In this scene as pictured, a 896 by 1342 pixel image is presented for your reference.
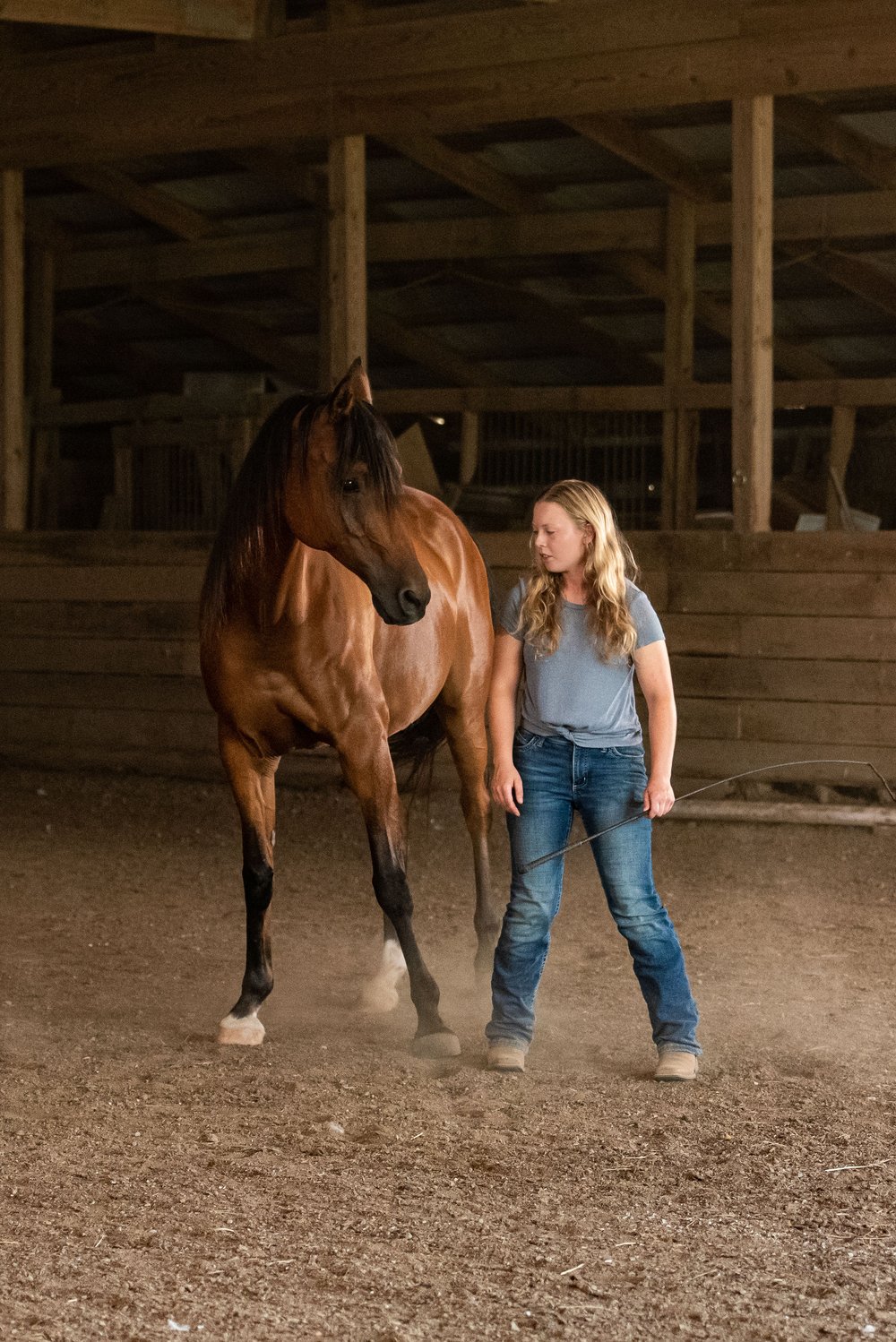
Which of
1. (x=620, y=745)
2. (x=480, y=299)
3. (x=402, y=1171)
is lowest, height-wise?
(x=402, y=1171)

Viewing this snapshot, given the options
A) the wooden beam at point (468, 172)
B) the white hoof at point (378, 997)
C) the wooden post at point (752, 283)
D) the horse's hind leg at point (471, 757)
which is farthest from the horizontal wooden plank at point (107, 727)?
the white hoof at point (378, 997)

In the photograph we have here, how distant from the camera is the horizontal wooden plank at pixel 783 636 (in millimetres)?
7312

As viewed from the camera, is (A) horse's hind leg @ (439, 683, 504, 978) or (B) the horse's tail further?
(B) the horse's tail

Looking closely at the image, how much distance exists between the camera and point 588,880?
6383 millimetres

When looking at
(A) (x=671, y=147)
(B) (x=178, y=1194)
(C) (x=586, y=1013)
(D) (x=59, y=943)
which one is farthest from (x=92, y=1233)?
(A) (x=671, y=147)

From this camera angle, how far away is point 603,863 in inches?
145

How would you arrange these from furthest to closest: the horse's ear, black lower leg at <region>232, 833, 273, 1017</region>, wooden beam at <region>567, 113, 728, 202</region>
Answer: wooden beam at <region>567, 113, 728, 202</region> → black lower leg at <region>232, 833, 273, 1017</region> → the horse's ear

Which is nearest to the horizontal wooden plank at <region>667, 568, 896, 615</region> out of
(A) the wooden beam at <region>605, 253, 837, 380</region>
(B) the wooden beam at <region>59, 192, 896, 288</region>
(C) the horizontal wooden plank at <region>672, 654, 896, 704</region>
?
(C) the horizontal wooden plank at <region>672, 654, 896, 704</region>

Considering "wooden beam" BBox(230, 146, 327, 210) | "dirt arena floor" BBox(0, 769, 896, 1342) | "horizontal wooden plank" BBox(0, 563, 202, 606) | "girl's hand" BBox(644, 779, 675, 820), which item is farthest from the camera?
"wooden beam" BBox(230, 146, 327, 210)

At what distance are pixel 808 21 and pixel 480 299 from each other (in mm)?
4774

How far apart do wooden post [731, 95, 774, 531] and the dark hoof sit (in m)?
4.13

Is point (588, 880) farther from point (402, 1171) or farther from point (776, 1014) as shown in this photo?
point (402, 1171)

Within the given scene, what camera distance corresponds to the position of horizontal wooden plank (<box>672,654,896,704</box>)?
732 cm

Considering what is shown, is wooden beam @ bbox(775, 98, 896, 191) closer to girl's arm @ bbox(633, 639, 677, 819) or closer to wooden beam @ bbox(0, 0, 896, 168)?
wooden beam @ bbox(0, 0, 896, 168)
